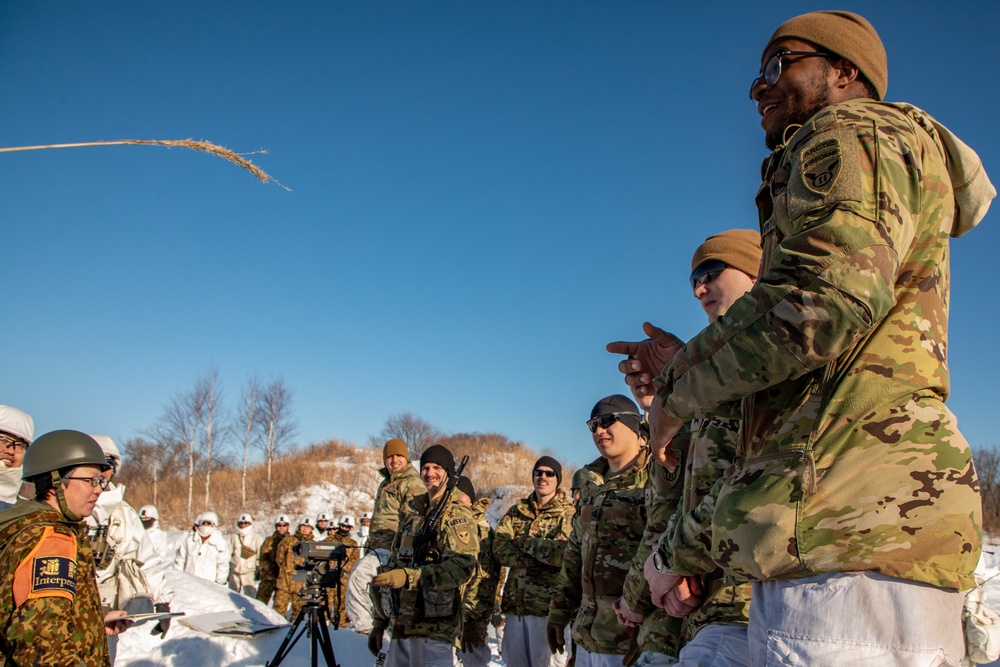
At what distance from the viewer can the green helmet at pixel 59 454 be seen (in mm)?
3615

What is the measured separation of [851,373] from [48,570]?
345cm

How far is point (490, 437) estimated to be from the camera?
45.2 m

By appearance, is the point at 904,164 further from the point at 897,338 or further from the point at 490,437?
the point at 490,437

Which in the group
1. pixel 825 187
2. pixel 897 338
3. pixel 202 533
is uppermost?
pixel 825 187

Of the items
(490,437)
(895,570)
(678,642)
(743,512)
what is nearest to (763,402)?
(743,512)

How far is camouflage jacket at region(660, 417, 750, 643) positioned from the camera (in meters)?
1.93

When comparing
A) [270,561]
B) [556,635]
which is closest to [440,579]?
[556,635]

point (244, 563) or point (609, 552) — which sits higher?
point (609, 552)

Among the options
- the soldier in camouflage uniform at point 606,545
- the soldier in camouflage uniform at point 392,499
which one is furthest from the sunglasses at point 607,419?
the soldier in camouflage uniform at point 392,499

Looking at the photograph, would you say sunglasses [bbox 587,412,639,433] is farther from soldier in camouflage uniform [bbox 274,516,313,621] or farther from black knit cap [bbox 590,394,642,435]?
soldier in camouflage uniform [bbox 274,516,313,621]

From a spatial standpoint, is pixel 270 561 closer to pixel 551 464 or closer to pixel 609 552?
pixel 551 464

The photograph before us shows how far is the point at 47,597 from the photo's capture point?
3.11m

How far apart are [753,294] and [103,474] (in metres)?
3.84

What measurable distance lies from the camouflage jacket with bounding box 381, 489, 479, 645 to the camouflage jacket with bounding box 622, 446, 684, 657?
303cm
